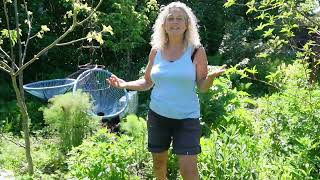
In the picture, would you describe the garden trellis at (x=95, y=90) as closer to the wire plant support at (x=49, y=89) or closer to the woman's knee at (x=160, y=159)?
the wire plant support at (x=49, y=89)

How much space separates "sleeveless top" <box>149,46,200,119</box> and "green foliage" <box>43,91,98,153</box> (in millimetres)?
1829

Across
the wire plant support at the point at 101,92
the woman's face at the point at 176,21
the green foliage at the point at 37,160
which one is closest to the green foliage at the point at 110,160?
the green foliage at the point at 37,160

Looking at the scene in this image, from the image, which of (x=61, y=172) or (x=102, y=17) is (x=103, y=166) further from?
Result: (x=102, y=17)

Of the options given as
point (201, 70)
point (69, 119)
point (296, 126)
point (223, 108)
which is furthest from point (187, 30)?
point (69, 119)

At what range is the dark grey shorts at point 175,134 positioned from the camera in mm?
3412

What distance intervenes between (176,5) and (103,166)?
1.36 m

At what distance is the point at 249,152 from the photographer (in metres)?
4.02

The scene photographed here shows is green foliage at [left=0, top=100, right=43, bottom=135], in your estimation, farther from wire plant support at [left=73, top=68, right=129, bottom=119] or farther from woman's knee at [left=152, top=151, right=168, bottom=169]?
woman's knee at [left=152, top=151, right=168, bottom=169]

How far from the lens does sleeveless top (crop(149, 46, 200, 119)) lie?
3379mm

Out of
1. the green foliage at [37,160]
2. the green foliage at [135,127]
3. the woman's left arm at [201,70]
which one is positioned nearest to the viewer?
the woman's left arm at [201,70]

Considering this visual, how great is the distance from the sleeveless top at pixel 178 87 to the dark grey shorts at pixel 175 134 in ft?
0.17

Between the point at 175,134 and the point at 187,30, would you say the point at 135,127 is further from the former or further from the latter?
the point at 187,30

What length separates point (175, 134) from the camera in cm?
351

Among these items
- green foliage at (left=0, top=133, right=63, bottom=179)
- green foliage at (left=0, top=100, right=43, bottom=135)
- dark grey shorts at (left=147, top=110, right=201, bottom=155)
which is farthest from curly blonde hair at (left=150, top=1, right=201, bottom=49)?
green foliage at (left=0, top=100, right=43, bottom=135)
